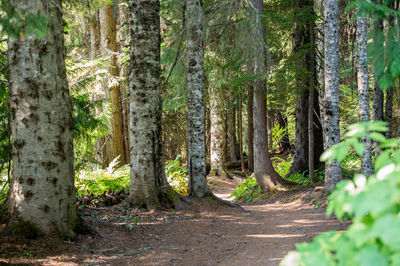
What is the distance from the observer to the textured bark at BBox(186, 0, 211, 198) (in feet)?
28.7

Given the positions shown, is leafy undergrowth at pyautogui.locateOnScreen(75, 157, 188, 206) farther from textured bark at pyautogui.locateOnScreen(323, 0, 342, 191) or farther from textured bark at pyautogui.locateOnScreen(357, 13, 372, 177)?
textured bark at pyautogui.locateOnScreen(357, 13, 372, 177)

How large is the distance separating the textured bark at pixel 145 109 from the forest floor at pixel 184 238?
54 cm

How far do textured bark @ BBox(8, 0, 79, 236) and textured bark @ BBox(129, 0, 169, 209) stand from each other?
102 inches

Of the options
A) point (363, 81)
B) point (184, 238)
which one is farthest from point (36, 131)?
point (363, 81)

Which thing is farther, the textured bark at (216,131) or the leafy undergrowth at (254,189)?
the textured bark at (216,131)

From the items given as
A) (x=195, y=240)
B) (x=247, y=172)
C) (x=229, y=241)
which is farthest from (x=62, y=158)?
(x=247, y=172)

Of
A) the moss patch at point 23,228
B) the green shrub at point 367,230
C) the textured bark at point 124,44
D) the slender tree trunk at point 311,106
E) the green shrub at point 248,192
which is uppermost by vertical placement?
the textured bark at point 124,44

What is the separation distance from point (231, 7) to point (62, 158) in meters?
6.92

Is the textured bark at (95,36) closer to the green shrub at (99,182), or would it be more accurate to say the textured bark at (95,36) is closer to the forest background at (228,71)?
the forest background at (228,71)

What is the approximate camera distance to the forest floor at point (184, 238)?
4.23m

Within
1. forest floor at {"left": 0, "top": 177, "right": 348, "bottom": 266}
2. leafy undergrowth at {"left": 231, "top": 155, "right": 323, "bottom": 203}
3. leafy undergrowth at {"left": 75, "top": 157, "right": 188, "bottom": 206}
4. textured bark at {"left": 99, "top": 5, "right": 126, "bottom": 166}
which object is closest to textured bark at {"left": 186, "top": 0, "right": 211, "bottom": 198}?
forest floor at {"left": 0, "top": 177, "right": 348, "bottom": 266}

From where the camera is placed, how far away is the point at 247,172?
19406 millimetres

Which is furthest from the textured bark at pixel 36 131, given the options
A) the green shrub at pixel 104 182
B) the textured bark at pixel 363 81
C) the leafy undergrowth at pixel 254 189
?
the leafy undergrowth at pixel 254 189

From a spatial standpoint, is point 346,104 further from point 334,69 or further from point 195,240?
point 195,240
